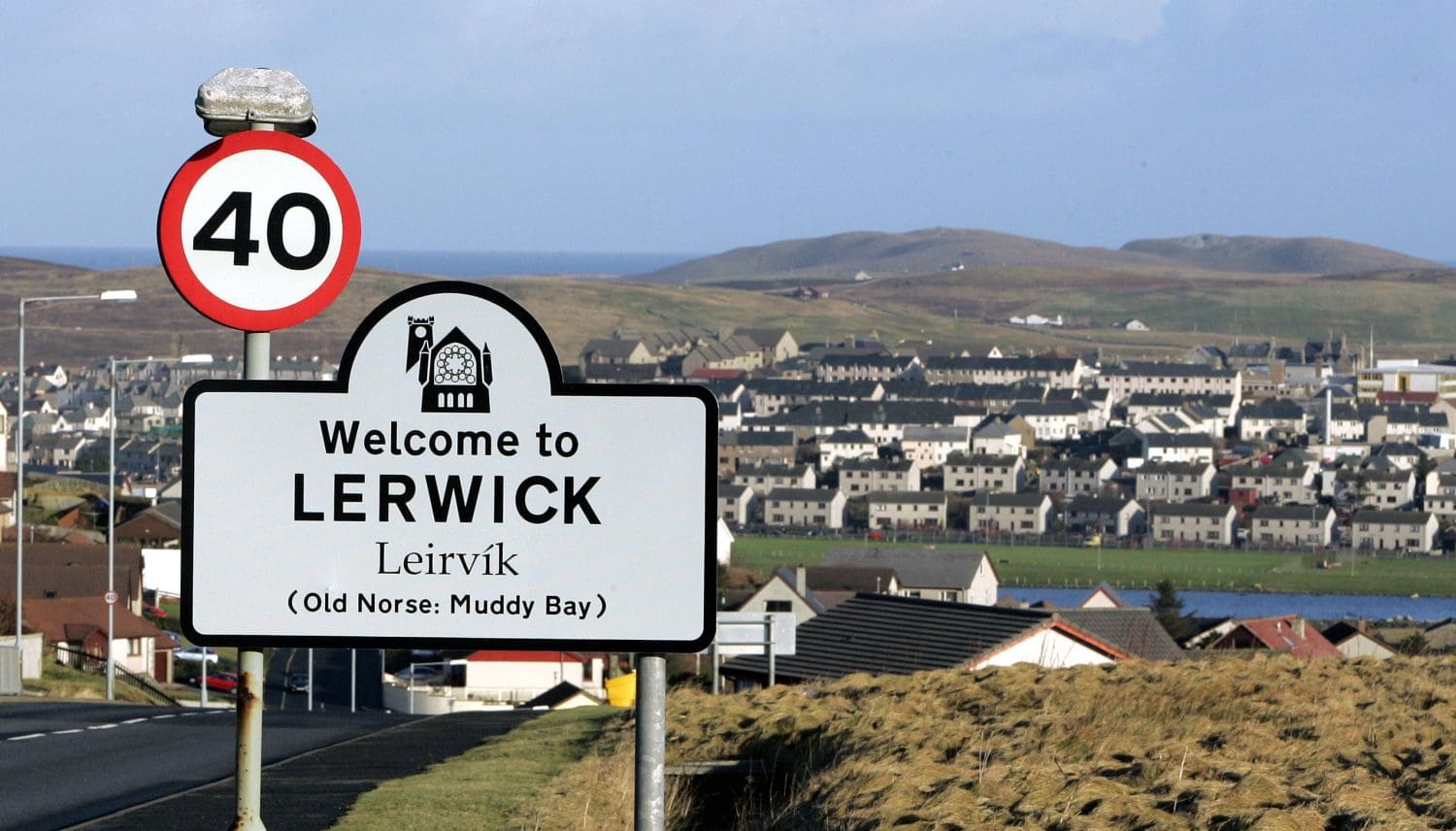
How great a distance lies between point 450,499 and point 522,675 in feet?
131

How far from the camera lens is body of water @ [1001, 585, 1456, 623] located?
9231 cm

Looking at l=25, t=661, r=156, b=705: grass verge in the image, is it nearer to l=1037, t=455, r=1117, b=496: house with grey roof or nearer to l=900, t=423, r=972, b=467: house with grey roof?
l=1037, t=455, r=1117, b=496: house with grey roof

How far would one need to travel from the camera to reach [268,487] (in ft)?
10.7

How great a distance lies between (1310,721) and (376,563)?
7.80 metres

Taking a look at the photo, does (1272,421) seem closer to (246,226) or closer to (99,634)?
(99,634)

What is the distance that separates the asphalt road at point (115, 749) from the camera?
12.2 metres

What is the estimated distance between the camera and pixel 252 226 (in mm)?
3438

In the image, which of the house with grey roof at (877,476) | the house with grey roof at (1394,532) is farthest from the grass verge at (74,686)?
the house with grey roof at (877,476)

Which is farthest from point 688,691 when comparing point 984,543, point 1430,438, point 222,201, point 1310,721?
point 1430,438

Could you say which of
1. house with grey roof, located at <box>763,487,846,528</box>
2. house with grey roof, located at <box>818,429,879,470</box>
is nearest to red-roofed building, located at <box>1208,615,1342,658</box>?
house with grey roof, located at <box>763,487,846,528</box>

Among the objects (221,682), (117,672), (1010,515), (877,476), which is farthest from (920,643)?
(877,476)

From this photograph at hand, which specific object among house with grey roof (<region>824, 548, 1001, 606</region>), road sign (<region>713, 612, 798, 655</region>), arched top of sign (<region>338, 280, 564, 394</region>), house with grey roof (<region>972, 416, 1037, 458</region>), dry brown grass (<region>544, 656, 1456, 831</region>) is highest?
arched top of sign (<region>338, 280, 564, 394</region>)

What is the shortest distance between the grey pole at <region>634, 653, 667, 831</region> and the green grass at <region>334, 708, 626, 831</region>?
6.28m

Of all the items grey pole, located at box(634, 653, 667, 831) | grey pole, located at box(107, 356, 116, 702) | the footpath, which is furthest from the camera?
grey pole, located at box(107, 356, 116, 702)
